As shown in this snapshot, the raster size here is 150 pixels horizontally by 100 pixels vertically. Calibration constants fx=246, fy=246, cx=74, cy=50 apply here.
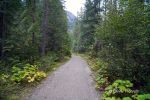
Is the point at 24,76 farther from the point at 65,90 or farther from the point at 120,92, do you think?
the point at 120,92

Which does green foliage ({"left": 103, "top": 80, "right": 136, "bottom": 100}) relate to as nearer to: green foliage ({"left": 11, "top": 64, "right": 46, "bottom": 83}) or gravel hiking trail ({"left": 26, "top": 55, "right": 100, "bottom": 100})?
gravel hiking trail ({"left": 26, "top": 55, "right": 100, "bottom": 100})

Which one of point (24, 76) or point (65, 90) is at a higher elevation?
point (24, 76)

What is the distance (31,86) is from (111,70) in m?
4.51

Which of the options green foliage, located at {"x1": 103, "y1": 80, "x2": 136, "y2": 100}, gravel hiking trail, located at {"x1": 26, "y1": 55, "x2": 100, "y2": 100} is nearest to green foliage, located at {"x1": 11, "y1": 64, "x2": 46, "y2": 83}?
gravel hiking trail, located at {"x1": 26, "y1": 55, "x2": 100, "y2": 100}

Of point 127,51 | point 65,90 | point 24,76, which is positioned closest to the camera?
point 65,90

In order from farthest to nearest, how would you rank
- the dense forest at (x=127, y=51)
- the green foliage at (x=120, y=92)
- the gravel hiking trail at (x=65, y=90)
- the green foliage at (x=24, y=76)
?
1. the green foliage at (x=24, y=76)
2. the dense forest at (x=127, y=51)
3. the gravel hiking trail at (x=65, y=90)
4. the green foliage at (x=120, y=92)

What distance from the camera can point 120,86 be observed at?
11094mm

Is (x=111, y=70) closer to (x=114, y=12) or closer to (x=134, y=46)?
(x=134, y=46)

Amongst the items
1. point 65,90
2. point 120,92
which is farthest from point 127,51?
point 65,90

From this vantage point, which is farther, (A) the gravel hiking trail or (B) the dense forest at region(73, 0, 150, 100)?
(B) the dense forest at region(73, 0, 150, 100)

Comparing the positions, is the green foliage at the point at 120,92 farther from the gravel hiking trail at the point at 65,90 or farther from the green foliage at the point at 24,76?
the green foliage at the point at 24,76

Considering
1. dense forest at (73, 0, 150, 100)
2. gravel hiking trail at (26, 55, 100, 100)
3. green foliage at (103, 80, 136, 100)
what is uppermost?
dense forest at (73, 0, 150, 100)

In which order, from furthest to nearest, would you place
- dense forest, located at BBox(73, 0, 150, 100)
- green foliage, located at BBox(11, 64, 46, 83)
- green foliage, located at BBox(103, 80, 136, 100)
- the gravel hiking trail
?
green foliage, located at BBox(11, 64, 46, 83) < dense forest, located at BBox(73, 0, 150, 100) < the gravel hiking trail < green foliage, located at BBox(103, 80, 136, 100)

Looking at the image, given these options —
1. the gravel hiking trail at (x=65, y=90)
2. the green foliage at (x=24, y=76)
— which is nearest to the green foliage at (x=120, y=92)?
the gravel hiking trail at (x=65, y=90)
